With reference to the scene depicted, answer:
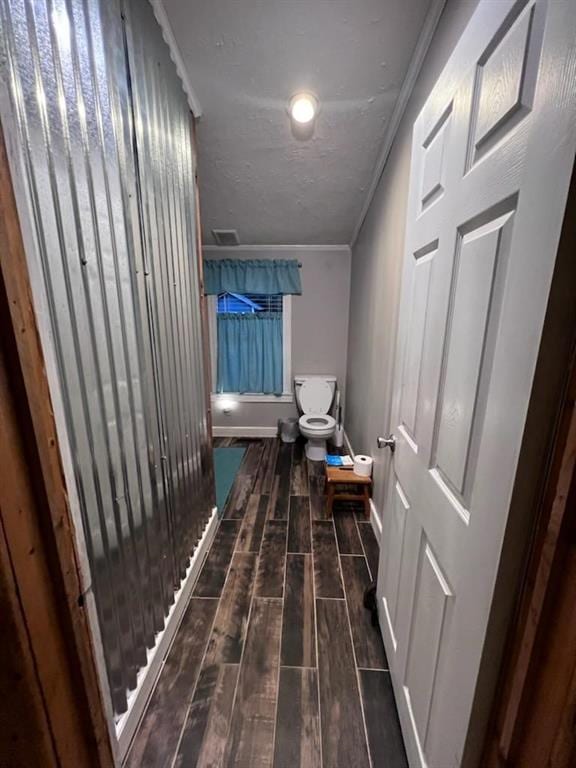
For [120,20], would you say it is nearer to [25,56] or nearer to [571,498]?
[25,56]

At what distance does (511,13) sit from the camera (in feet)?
1.76

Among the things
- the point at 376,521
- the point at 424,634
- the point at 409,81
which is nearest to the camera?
the point at 424,634

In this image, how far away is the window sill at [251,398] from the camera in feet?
12.1

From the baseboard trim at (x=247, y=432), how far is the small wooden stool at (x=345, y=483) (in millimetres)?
1649

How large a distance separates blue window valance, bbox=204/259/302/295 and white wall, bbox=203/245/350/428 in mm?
119

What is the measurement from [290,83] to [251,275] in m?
2.07

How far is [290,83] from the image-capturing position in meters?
1.33

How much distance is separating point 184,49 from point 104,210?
38.5 inches

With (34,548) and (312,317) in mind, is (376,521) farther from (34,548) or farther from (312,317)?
(312,317)

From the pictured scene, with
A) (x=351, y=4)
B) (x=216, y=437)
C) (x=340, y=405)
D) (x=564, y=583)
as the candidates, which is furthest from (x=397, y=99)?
(x=216, y=437)

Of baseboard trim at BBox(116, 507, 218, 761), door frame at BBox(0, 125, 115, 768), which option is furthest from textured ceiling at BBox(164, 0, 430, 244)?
baseboard trim at BBox(116, 507, 218, 761)

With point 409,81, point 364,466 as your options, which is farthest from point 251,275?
point 364,466

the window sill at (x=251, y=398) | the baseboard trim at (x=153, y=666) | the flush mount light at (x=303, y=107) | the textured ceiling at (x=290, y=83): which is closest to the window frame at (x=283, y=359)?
the window sill at (x=251, y=398)

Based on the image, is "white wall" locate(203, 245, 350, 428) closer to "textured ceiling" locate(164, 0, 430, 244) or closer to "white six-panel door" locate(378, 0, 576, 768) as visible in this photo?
"textured ceiling" locate(164, 0, 430, 244)
